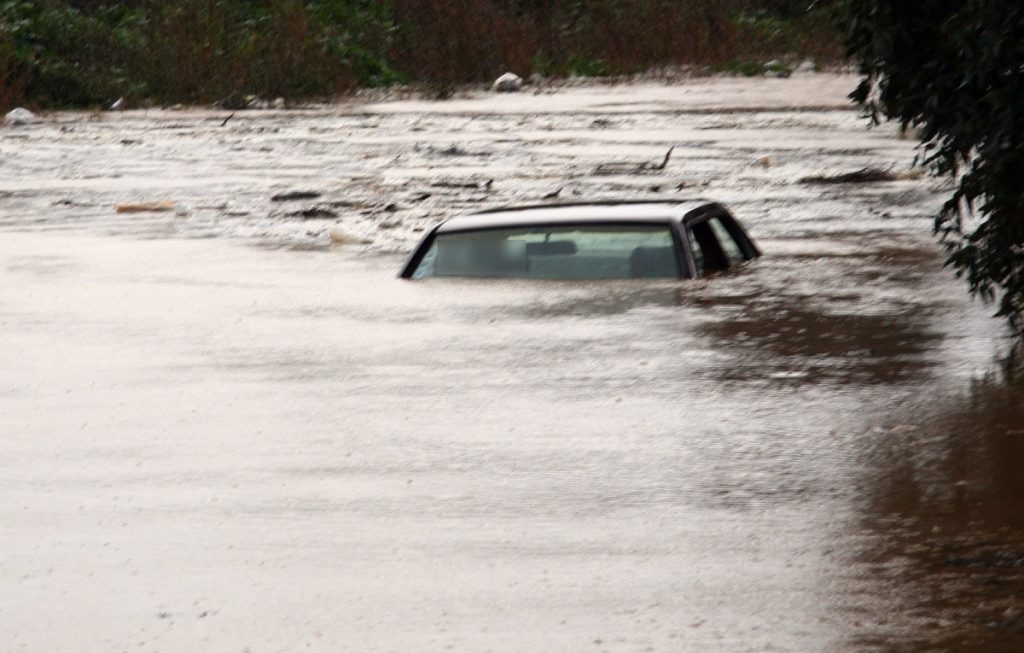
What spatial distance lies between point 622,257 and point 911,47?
9.76 feet

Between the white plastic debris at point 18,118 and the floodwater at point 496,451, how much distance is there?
64.4 ft

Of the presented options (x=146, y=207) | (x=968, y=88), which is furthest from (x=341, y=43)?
(x=968, y=88)

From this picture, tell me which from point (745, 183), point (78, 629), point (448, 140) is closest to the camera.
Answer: point (78, 629)

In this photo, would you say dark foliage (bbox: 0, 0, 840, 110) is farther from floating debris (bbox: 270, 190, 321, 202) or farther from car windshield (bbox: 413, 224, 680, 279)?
car windshield (bbox: 413, 224, 680, 279)

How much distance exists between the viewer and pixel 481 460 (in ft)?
29.9

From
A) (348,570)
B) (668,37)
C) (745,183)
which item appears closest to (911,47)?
Result: (348,570)

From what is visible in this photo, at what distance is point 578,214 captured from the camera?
1246 cm

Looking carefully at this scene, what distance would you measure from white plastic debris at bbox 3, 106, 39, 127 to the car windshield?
27808 mm

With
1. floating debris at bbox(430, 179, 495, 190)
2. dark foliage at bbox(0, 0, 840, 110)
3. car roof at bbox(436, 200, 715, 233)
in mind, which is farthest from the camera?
dark foliage at bbox(0, 0, 840, 110)

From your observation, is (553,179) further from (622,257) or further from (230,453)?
(230,453)

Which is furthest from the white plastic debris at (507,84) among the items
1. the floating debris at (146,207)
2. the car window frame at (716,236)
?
the car window frame at (716,236)

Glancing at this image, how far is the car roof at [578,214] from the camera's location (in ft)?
40.8

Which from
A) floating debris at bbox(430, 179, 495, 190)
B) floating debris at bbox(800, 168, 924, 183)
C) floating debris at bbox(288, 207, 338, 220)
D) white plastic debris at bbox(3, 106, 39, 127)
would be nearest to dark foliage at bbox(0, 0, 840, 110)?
white plastic debris at bbox(3, 106, 39, 127)

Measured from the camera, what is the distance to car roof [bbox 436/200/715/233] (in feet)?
40.8
